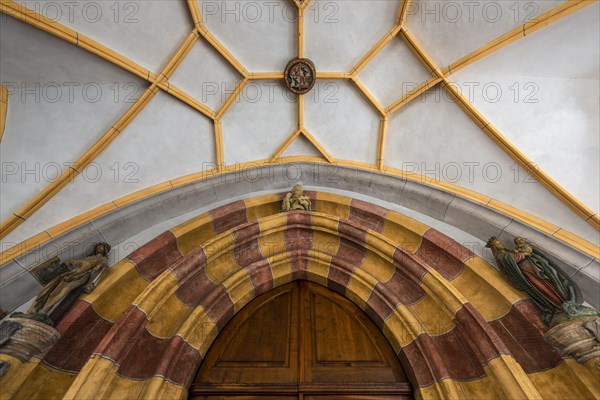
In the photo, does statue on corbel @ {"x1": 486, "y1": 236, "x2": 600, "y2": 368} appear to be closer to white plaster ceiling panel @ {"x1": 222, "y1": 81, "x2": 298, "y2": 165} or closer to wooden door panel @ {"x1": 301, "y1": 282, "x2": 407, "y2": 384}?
wooden door panel @ {"x1": 301, "y1": 282, "x2": 407, "y2": 384}

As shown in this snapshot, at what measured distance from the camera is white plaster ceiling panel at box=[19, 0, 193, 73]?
351cm

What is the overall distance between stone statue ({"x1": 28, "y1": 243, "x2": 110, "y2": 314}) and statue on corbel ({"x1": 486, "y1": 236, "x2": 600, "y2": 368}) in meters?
4.16

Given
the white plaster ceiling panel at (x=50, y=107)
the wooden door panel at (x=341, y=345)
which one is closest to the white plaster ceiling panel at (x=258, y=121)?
the white plaster ceiling panel at (x=50, y=107)

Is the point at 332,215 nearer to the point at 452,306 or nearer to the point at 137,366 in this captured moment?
the point at 452,306

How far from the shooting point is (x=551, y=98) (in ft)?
13.1

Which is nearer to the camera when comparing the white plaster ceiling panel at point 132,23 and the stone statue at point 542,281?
the stone statue at point 542,281

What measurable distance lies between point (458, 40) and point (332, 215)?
256 cm

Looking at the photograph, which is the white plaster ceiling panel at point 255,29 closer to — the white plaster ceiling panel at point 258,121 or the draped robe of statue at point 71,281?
the white plaster ceiling panel at point 258,121

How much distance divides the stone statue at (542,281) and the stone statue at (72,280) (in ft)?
13.6

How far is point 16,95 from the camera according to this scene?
3.80 metres

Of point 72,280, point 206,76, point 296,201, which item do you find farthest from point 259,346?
point 206,76

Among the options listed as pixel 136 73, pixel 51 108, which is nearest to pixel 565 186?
pixel 136 73

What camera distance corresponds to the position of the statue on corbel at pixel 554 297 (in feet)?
9.11

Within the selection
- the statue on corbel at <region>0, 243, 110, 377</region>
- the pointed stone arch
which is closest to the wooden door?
the pointed stone arch
